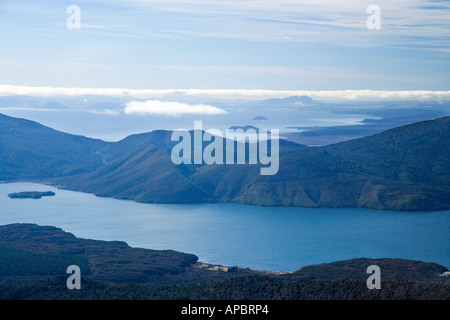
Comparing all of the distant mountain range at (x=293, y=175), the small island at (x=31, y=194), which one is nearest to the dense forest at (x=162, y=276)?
the small island at (x=31, y=194)

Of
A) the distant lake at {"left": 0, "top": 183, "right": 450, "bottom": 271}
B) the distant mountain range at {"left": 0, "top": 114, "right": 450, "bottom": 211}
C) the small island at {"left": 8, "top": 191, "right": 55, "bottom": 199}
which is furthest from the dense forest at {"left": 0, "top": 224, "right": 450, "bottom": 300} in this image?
the distant mountain range at {"left": 0, "top": 114, "right": 450, "bottom": 211}

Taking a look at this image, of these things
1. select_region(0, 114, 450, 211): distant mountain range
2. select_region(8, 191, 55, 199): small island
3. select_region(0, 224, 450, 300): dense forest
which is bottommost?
select_region(0, 224, 450, 300): dense forest

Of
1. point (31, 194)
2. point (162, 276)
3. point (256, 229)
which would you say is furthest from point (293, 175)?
point (162, 276)

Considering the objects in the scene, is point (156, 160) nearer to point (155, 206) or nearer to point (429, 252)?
point (155, 206)

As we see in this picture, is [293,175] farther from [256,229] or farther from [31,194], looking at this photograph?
[31,194]

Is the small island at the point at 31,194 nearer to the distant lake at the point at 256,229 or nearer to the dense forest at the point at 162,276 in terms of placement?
the distant lake at the point at 256,229

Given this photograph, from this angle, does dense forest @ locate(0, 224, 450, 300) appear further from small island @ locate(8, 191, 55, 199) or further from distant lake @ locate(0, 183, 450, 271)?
small island @ locate(8, 191, 55, 199)
